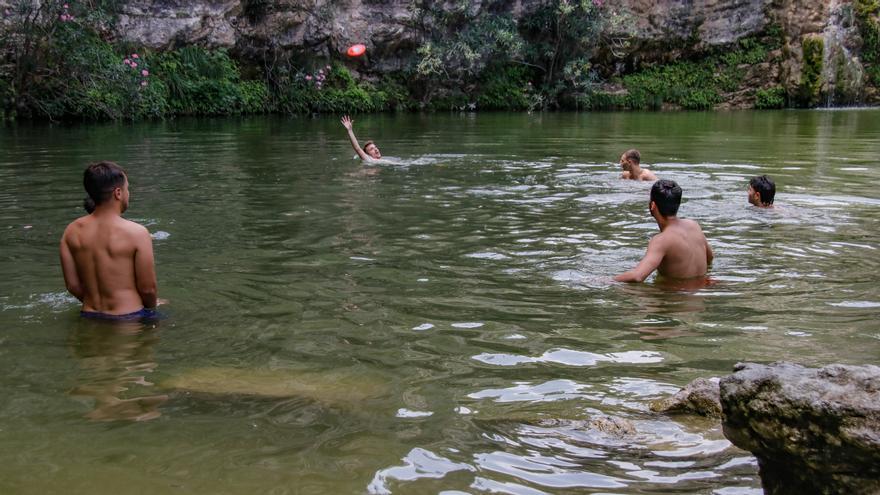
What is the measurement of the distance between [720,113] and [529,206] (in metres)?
25.2

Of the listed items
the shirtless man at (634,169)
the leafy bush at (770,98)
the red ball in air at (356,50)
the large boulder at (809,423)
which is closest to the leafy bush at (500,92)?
the red ball in air at (356,50)

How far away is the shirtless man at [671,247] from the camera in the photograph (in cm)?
652

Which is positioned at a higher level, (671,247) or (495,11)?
(495,11)

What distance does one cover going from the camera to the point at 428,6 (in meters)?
32.3

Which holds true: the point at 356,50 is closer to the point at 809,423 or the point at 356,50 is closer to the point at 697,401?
the point at 697,401

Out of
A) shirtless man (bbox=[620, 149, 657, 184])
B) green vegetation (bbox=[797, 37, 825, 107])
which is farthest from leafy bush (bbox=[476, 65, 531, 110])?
shirtless man (bbox=[620, 149, 657, 184])

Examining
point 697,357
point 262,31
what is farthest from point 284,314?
point 262,31

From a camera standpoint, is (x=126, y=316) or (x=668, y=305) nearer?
(x=126, y=316)

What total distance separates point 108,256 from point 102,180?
508 millimetres

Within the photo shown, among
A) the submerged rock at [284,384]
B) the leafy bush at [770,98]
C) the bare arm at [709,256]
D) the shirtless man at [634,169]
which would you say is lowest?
the submerged rock at [284,384]

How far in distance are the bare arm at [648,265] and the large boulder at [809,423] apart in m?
3.83

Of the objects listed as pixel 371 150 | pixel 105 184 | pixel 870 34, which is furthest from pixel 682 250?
pixel 870 34

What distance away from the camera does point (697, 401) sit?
362cm

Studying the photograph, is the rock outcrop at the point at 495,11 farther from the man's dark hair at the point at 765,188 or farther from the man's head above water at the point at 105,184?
the man's head above water at the point at 105,184
